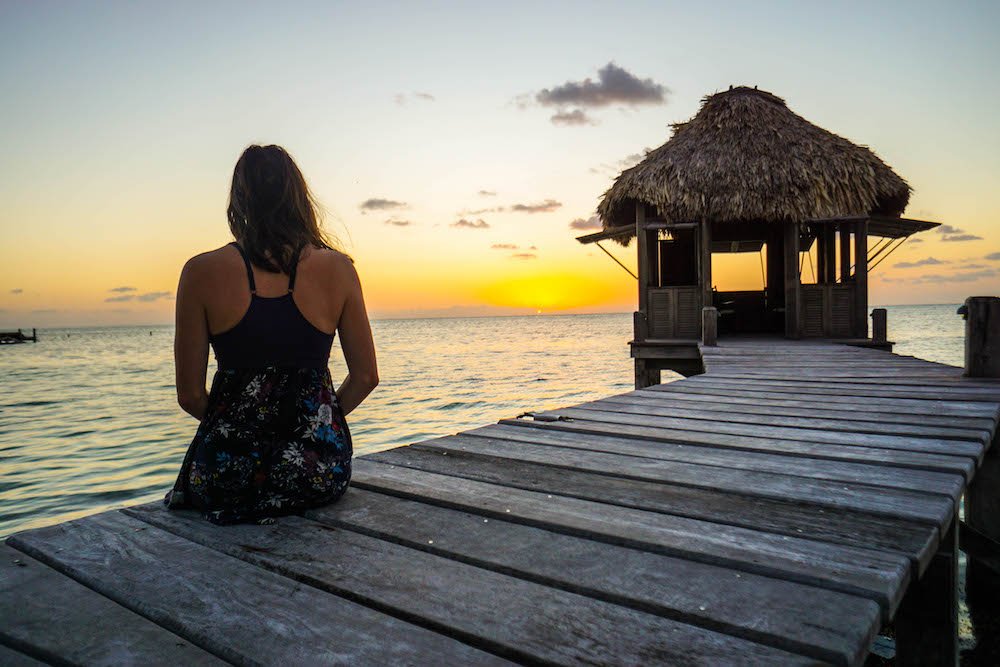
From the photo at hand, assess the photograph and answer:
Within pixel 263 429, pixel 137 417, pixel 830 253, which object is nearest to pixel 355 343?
pixel 263 429

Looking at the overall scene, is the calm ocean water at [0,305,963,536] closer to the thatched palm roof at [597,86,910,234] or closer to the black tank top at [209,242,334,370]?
the thatched palm roof at [597,86,910,234]

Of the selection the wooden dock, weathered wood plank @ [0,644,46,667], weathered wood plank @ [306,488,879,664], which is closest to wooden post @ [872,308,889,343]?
the wooden dock

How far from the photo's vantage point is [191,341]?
1.88 meters

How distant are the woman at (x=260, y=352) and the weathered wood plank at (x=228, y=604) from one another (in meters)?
0.20

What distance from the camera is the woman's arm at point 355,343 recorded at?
6.78ft

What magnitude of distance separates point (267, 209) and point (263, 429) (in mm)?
740

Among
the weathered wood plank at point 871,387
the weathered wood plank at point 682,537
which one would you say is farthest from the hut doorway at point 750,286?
the weathered wood plank at point 682,537

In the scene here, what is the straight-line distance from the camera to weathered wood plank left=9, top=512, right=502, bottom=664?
1.11m

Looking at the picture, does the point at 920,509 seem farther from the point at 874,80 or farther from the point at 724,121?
the point at 874,80

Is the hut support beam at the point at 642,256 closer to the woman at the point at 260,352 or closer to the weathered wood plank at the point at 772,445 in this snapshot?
the weathered wood plank at the point at 772,445

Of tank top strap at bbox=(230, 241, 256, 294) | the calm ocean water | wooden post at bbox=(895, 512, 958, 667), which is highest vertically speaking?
tank top strap at bbox=(230, 241, 256, 294)

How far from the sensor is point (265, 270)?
1.91 metres

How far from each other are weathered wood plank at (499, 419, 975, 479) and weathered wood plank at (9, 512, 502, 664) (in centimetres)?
210

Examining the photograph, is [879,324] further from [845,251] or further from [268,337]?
[268,337]
